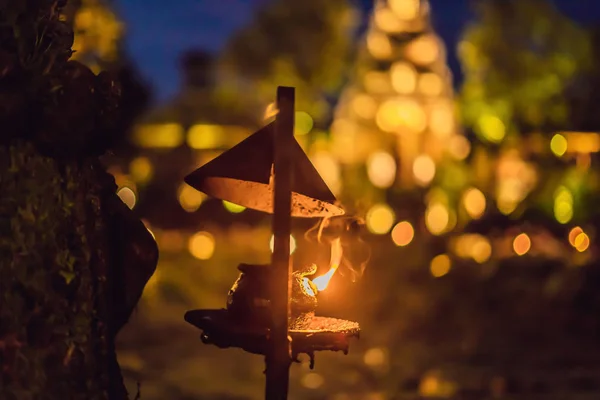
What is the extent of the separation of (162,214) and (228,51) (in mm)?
26338

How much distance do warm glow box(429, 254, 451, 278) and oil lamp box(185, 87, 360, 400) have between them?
486 inches

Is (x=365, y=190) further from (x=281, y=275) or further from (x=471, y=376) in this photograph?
(x=281, y=275)

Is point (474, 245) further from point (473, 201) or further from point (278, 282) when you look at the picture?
point (278, 282)

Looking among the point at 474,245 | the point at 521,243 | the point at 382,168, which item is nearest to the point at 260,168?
the point at 521,243

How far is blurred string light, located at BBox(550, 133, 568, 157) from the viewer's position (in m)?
32.0

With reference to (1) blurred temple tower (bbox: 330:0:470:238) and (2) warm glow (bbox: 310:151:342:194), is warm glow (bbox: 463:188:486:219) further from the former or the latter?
(2) warm glow (bbox: 310:151:342:194)

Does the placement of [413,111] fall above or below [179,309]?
above

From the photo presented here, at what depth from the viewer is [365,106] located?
159 feet

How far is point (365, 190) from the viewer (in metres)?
33.8

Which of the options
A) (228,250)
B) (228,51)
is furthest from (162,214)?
(228,51)

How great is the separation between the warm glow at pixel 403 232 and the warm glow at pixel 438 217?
5.43 m

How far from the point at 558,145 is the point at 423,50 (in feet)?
63.6

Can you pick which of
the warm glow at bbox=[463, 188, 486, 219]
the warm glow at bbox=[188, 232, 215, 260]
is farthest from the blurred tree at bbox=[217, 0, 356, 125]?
the warm glow at bbox=[188, 232, 215, 260]

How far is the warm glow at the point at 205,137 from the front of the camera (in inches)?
1855
